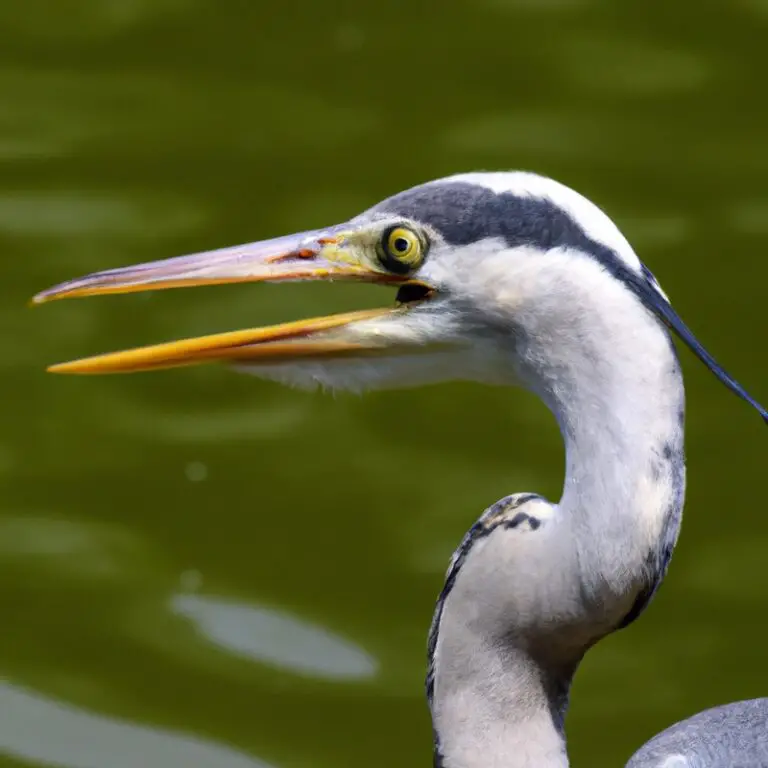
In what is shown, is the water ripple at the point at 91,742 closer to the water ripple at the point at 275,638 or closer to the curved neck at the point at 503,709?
the water ripple at the point at 275,638

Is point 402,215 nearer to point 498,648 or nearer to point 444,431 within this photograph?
point 498,648

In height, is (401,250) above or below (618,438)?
above

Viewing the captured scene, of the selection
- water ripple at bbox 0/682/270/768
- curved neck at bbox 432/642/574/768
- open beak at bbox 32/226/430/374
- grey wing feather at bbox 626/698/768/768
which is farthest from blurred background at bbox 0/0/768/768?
open beak at bbox 32/226/430/374

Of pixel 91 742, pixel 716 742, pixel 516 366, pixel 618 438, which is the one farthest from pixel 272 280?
pixel 91 742

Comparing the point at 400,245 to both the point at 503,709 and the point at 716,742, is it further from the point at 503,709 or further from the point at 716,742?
the point at 716,742

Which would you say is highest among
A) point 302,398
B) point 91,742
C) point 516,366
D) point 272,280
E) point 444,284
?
point 302,398

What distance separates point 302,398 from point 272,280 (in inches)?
86.9

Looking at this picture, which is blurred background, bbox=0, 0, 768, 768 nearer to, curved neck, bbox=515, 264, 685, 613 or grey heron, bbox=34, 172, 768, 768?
grey heron, bbox=34, 172, 768, 768

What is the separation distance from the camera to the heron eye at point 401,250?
291cm

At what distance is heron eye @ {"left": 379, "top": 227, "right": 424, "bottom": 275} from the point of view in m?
2.91

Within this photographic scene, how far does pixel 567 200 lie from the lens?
2.81m

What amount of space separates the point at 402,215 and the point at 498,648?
715 mm

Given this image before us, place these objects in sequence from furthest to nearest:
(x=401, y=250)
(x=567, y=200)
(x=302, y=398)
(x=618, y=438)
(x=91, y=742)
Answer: (x=302, y=398) → (x=91, y=742) → (x=401, y=250) → (x=567, y=200) → (x=618, y=438)

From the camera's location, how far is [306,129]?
5648 mm
